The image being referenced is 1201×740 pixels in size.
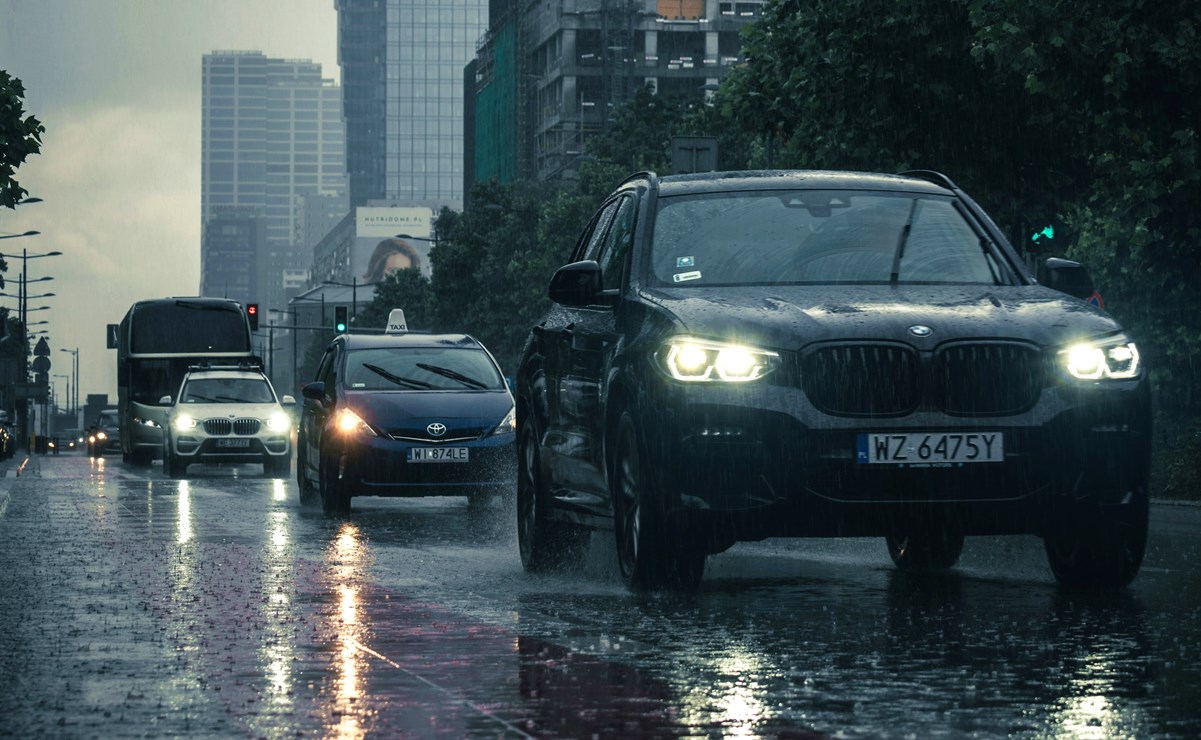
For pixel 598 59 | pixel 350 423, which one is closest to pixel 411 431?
pixel 350 423

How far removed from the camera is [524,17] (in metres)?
149

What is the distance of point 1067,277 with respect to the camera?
10742 mm

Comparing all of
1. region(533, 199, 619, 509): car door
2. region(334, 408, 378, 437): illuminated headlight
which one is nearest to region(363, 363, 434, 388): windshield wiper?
region(334, 408, 378, 437): illuminated headlight

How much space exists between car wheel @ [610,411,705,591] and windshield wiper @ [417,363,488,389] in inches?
408

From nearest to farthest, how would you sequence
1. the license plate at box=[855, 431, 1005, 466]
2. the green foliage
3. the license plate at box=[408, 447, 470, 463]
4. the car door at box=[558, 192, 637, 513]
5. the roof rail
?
the license plate at box=[855, 431, 1005, 466] < the car door at box=[558, 192, 637, 513] < the roof rail < the license plate at box=[408, 447, 470, 463] < the green foliage

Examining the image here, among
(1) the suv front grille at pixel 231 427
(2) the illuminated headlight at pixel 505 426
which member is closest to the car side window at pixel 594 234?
(2) the illuminated headlight at pixel 505 426

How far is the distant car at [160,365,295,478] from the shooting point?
33.6 meters

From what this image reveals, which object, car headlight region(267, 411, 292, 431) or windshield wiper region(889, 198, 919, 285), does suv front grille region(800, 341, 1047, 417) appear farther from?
car headlight region(267, 411, 292, 431)

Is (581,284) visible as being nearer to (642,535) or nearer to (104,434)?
(642,535)

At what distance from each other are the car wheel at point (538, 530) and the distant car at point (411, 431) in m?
6.58

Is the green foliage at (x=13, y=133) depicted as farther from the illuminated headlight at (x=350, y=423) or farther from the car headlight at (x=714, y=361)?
the car headlight at (x=714, y=361)

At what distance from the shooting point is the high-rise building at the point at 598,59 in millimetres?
132375

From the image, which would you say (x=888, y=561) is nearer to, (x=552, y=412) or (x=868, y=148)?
(x=552, y=412)

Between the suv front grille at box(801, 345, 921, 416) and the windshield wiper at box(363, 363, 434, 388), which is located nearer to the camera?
the suv front grille at box(801, 345, 921, 416)
